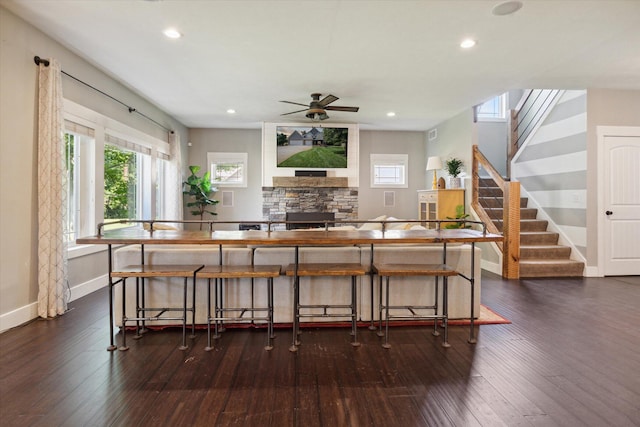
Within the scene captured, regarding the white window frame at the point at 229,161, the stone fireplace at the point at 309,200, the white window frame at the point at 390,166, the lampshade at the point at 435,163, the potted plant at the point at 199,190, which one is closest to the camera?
the lampshade at the point at 435,163

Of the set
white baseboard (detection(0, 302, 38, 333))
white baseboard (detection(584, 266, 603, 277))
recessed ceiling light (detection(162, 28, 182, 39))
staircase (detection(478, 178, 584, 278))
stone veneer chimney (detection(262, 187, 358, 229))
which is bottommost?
white baseboard (detection(0, 302, 38, 333))

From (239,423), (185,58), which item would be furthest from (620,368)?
(185,58)

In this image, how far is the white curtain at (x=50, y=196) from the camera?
329 cm

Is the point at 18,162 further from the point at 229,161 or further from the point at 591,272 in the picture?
the point at 591,272

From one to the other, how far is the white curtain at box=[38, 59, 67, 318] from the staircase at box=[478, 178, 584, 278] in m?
5.91

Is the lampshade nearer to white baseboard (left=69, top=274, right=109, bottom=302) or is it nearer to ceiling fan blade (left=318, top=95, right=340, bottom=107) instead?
ceiling fan blade (left=318, top=95, right=340, bottom=107)

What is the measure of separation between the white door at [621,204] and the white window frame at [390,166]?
3.86m

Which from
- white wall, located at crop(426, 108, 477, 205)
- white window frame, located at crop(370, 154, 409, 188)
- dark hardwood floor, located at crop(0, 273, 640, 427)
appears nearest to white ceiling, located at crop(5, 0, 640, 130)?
white wall, located at crop(426, 108, 477, 205)

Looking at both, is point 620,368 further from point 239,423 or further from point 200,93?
point 200,93

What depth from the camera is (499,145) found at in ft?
24.6

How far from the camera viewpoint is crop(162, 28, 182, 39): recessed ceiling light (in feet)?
10.8

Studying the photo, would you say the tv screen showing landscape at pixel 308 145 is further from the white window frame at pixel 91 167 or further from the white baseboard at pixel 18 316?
the white baseboard at pixel 18 316

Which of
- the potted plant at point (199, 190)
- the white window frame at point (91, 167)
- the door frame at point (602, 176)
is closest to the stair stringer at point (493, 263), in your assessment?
the door frame at point (602, 176)

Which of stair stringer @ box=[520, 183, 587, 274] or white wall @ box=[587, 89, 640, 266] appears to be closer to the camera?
white wall @ box=[587, 89, 640, 266]
